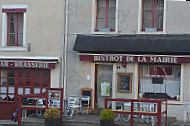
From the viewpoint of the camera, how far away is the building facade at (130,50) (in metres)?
14.9

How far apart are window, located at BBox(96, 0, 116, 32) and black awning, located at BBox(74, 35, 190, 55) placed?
73 centimetres

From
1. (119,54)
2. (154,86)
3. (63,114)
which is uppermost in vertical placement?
(119,54)

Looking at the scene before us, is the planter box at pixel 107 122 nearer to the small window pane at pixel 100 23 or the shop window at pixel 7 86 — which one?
the small window pane at pixel 100 23

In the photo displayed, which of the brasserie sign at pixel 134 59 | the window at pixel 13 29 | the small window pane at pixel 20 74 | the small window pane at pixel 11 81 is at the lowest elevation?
the small window pane at pixel 11 81

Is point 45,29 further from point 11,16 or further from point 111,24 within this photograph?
point 111,24

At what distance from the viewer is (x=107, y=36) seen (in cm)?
1577

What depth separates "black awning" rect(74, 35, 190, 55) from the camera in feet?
47.6

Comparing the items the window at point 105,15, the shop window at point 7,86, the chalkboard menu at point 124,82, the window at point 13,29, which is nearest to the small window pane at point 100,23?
the window at point 105,15

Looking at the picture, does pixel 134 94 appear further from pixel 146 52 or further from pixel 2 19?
pixel 2 19

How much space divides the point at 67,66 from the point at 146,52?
372 cm

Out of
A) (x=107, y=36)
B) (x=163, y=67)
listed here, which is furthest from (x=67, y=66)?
(x=163, y=67)

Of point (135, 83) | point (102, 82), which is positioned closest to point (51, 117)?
point (102, 82)

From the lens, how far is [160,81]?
15.5 meters

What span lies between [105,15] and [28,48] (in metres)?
3.93
